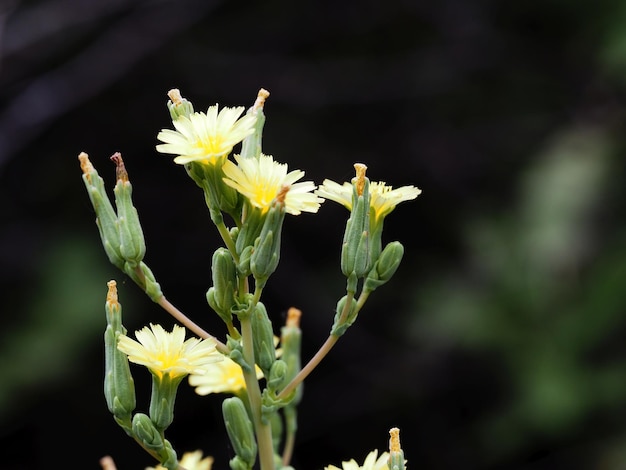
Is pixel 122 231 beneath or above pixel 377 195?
beneath

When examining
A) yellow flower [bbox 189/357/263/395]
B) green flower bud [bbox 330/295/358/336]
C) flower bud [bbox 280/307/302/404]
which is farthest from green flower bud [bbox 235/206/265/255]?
flower bud [bbox 280/307/302/404]

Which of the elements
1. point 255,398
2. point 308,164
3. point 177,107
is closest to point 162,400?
point 255,398

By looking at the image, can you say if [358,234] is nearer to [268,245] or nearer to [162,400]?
[268,245]

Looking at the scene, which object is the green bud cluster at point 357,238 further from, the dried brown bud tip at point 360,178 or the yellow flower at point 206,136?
the yellow flower at point 206,136

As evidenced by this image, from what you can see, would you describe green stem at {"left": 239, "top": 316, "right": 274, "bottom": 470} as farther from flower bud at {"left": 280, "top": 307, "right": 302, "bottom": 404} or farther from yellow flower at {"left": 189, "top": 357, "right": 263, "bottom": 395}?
flower bud at {"left": 280, "top": 307, "right": 302, "bottom": 404}

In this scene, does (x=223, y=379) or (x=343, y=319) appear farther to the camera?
(x=223, y=379)

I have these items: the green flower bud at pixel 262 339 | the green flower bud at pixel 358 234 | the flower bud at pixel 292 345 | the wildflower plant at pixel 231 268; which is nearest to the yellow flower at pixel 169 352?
the wildflower plant at pixel 231 268
